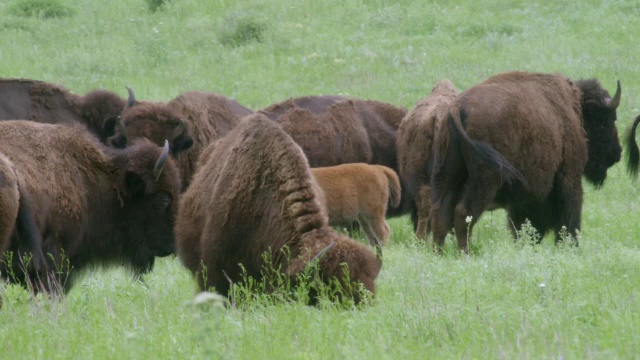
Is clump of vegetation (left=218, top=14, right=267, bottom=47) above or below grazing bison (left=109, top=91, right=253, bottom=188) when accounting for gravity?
below

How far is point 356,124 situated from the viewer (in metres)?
14.0

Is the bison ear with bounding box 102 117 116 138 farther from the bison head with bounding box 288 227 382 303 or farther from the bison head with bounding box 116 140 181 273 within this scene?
the bison head with bounding box 288 227 382 303

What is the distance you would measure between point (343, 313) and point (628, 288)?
1.85 metres

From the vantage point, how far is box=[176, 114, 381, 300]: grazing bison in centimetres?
600

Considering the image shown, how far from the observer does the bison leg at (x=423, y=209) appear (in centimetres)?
1195

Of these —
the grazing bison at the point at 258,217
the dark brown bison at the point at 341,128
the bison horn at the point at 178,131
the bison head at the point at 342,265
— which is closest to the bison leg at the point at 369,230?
the dark brown bison at the point at 341,128

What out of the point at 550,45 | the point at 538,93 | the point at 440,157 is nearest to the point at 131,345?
the point at 440,157

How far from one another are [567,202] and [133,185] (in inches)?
194

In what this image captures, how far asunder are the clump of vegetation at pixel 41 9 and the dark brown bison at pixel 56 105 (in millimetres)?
15065

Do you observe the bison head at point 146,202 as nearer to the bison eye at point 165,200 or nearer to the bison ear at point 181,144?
the bison eye at point 165,200

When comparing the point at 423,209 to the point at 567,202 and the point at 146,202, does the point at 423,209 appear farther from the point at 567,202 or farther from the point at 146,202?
the point at 146,202

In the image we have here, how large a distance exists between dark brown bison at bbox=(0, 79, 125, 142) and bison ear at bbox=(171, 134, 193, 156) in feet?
2.87

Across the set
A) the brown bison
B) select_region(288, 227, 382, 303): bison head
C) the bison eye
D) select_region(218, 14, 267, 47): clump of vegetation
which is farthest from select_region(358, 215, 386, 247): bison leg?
select_region(218, 14, 267, 47): clump of vegetation

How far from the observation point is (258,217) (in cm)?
636
